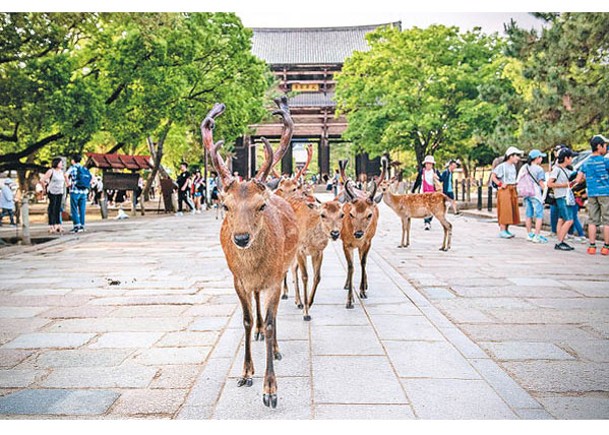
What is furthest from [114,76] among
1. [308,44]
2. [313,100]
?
[308,44]

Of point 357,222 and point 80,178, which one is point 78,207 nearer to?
point 80,178

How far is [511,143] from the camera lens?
11.1m

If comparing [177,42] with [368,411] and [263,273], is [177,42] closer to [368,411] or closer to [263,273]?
[263,273]

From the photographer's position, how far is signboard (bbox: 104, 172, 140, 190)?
14656mm

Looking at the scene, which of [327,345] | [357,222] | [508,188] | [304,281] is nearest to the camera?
[327,345]

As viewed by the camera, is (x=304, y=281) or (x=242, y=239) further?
(x=304, y=281)

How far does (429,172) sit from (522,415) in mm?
8576

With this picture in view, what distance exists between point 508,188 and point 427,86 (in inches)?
360

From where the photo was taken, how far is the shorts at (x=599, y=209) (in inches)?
271

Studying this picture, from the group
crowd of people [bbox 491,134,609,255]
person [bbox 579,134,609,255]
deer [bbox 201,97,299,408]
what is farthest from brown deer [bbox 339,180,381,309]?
crowd of people [bbox 491,134,609,255]

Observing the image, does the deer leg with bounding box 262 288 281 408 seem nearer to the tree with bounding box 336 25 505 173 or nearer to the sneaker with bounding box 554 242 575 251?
the sneaker with bounding box 554 242 575 251

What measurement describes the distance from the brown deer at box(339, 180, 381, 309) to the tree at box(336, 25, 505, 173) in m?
12.5

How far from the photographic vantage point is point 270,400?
2502 mm

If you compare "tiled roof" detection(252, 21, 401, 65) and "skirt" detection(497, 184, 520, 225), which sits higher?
"tiled roof" detection(252, 21, 401, 65)
